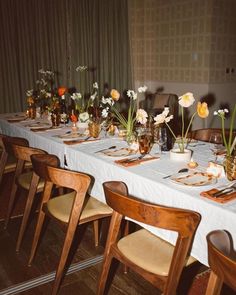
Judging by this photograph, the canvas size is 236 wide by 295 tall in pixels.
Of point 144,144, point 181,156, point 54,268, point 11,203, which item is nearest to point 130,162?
point 144,144

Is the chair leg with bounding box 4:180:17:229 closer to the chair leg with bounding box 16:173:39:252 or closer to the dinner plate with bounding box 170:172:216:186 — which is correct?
the chair leg with bounding box 16:173:39:252

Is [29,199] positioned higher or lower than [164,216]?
lower

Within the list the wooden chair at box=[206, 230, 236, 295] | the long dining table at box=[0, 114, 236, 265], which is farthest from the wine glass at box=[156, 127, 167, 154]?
the wooden chair at box=[206, 230, 236, 295]

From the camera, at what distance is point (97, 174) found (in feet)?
6.88

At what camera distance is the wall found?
192 inches

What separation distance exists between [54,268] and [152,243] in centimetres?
82

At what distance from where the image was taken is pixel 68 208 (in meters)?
2.04

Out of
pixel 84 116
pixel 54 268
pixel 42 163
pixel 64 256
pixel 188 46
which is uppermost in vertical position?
pixel 188 46

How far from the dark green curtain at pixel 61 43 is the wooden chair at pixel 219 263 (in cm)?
439

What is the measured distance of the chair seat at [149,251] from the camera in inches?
57.5

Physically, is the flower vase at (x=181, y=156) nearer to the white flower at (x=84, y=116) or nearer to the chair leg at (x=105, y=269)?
the chair leg at (x=105, y=269)

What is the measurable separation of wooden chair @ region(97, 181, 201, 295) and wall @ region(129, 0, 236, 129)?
12.5ft

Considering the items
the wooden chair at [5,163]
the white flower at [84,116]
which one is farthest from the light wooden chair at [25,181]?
the white flower at [84,116]

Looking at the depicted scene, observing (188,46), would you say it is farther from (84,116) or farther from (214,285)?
(214,285)
